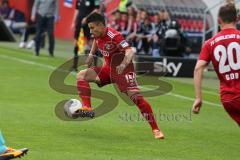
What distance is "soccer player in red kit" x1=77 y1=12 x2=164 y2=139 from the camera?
39.3 ft

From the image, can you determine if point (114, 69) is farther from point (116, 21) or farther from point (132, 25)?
point (116, 21)

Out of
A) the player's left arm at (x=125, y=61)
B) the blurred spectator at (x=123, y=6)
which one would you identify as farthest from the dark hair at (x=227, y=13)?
the blurred spectator at (x=123, y=6)

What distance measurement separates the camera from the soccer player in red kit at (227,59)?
931 cm

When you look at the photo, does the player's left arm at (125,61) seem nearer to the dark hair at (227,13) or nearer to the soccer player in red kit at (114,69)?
the soccer player in red kit at (114,69)

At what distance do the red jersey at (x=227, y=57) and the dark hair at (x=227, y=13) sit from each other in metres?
0.13

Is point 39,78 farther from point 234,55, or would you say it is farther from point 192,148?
point 234,55

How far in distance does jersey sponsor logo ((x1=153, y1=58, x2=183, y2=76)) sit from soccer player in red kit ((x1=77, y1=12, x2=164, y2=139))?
27.9 feet

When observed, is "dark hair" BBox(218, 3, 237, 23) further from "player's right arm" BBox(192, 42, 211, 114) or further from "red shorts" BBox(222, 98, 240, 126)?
"red shorts" BBox(222, 98, 240, 126)

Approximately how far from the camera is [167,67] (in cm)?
2141

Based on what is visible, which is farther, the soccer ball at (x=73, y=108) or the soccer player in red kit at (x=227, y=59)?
the soccer ball at (x=73, y=108)

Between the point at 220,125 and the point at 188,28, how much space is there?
615 inches

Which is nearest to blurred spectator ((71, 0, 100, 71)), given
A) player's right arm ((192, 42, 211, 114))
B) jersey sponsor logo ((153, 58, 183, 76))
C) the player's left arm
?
jersey sponsor logo ((153, 58, 183, 76))

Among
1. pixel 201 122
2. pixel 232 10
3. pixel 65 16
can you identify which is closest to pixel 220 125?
pixel 201 122

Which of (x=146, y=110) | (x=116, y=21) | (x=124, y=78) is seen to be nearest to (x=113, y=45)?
(x=124, y=78)
